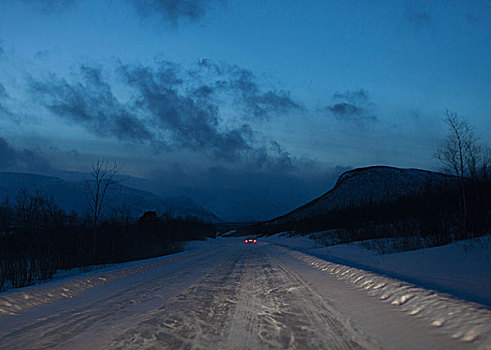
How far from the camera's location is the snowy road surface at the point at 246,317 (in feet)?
13.7

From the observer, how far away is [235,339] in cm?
434

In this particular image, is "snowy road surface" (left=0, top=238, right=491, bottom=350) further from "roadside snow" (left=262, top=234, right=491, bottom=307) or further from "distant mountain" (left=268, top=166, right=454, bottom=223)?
"distant mountain" (left=268, top=166, right=454, bottom=223)

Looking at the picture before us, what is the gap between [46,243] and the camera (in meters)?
16.0

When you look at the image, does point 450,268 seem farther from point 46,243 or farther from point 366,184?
point 366,184

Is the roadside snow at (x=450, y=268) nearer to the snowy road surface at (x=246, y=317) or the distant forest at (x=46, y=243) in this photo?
→ the snowy road surface at (x=246, y=317)

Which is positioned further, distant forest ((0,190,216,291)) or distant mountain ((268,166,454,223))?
distant mountain ((268,166,454,223))

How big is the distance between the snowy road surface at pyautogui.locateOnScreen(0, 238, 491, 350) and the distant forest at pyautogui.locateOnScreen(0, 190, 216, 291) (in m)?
5.89

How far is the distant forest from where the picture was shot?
13.0 m

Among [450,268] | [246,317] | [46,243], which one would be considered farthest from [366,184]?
[246,317]

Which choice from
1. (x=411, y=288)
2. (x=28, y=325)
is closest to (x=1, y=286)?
(x=28, y=325)

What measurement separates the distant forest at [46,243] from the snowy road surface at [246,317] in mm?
5887

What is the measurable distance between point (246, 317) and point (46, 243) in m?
14.1

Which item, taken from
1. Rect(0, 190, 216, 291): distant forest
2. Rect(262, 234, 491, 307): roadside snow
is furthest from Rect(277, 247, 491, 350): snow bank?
Rect(0, 190, 216, 291): distant forest

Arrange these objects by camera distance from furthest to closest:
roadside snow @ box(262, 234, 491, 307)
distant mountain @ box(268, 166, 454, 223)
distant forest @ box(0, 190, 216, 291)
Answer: distant mountain @ box(268, 166, 454, 223)
distant forest @ box(0, 190, 216, 291)
roadside snow @ box(262, 234, 491, 307)
